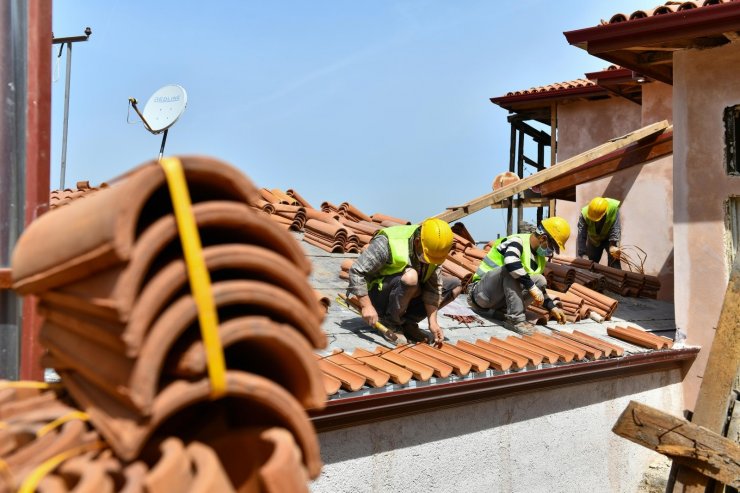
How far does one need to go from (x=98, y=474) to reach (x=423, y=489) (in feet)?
15.9

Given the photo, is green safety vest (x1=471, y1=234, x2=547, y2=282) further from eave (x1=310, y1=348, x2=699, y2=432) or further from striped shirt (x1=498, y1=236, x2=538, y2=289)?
eave (x1=310, y1=348, x2=699, y2=432)

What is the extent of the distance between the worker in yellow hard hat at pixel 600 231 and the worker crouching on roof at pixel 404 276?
20.5 ft

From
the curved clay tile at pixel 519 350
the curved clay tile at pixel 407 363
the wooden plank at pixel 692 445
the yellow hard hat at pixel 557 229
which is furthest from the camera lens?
the yellow hard hat at pixel 557 229

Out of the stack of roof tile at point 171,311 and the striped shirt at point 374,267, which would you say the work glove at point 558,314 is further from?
the stack of roof tile at point 171,311

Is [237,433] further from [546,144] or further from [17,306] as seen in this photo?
[546,144]

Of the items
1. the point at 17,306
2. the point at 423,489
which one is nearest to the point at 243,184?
the point at 17,306

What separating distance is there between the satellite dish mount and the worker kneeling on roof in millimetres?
4485

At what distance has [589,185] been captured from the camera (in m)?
14.3

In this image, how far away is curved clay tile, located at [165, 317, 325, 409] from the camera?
1785mm

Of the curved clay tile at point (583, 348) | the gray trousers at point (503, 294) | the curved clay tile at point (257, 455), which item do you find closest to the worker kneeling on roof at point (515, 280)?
the gray trousers at point (503, 294)

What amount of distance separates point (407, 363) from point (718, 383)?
2282 mm

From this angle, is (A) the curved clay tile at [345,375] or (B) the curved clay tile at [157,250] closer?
(B) the curved clay tile at [157,250]

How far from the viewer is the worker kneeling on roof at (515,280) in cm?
845

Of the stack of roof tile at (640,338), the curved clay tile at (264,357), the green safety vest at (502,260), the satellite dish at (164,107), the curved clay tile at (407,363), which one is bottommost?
the stack of roof tile at (640,338)
